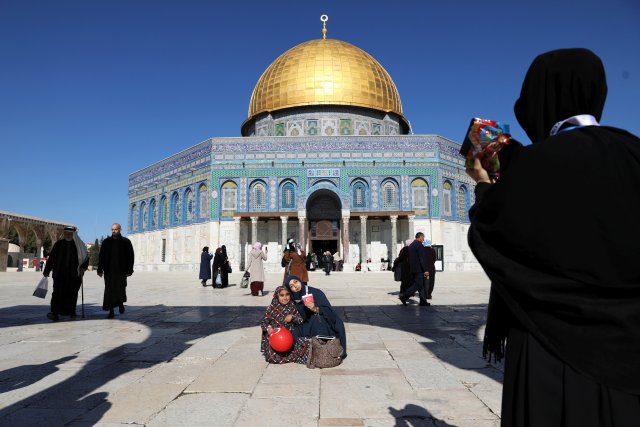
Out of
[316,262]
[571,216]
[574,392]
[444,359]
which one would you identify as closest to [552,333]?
[574,392]

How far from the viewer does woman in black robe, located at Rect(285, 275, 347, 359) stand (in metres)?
4.16

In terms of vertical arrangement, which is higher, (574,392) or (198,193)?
(198,193)

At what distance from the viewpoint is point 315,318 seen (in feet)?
13.9

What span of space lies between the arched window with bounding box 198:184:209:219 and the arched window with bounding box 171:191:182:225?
2.51 m

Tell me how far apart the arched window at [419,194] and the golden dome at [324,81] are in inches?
246

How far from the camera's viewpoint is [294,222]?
2820 centimetres

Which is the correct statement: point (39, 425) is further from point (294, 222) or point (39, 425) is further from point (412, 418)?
point (294, 222)

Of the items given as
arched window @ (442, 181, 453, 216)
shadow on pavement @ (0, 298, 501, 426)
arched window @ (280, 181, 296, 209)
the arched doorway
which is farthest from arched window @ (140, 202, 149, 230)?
shadow on pavement @ (0, 298, 501, 426)

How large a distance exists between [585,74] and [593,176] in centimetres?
36

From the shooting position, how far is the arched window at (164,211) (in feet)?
103

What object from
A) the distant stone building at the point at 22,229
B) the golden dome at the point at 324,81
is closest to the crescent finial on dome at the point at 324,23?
the golden dome at the point at 324,81

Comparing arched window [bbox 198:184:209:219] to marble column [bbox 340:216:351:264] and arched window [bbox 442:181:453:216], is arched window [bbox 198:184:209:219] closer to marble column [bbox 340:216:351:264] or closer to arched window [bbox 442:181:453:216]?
marble column [bbox 340:216:351:264]

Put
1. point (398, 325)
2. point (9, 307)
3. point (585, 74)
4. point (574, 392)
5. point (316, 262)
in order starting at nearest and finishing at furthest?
point (574, 392)
point (585, 74)
point (398, 325)
point (9, 307)
point (316, 262)

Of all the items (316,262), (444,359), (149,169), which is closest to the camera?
(444,359)
